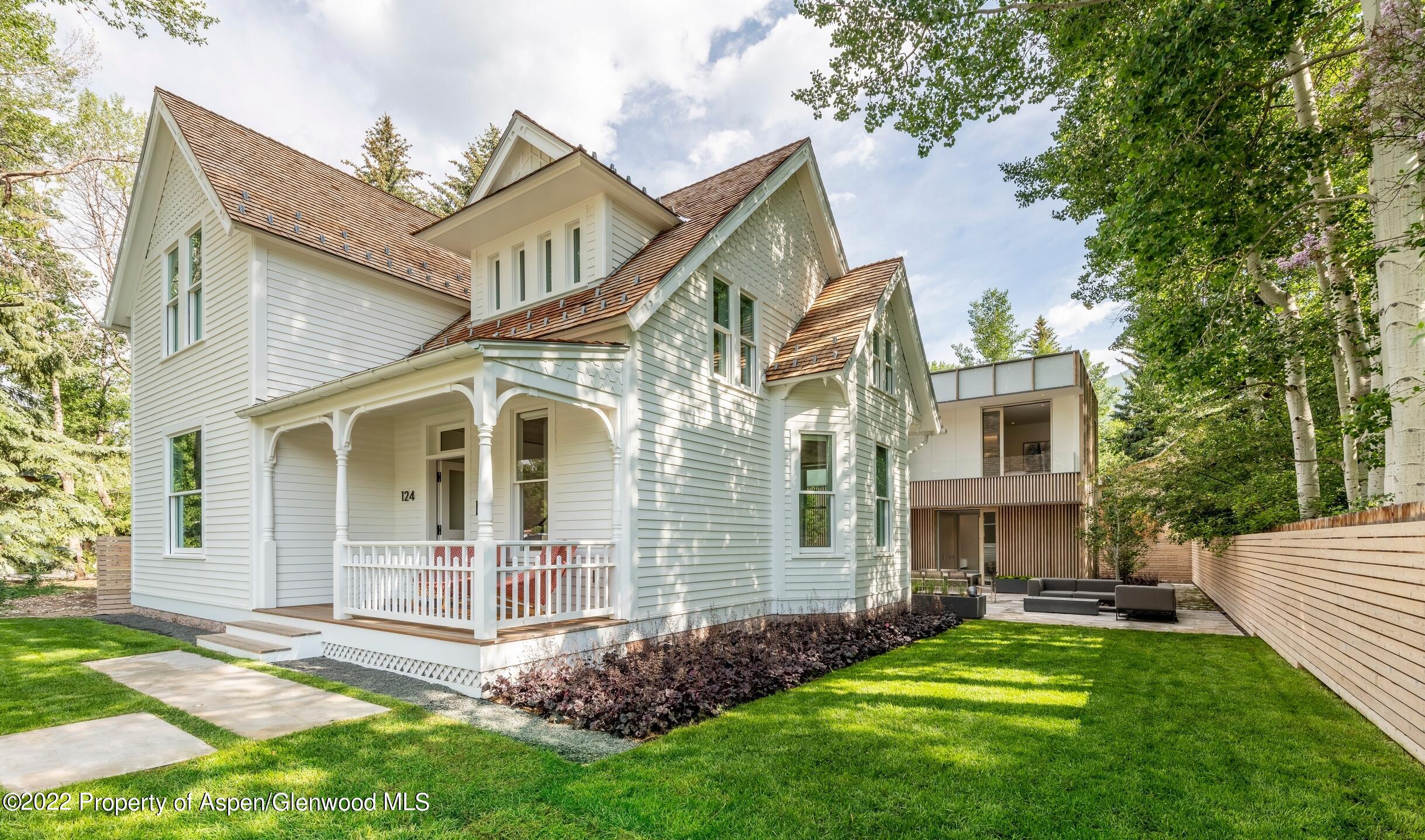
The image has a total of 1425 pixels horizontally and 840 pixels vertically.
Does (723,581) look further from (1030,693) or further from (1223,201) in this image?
(1223,201)

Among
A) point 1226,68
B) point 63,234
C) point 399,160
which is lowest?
point 1226,68

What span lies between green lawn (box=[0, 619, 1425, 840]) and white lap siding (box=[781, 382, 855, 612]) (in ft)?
11.9

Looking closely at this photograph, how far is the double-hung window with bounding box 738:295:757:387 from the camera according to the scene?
11.0m

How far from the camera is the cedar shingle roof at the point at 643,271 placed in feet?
29.0

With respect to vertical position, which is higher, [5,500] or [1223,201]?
[1223,201]

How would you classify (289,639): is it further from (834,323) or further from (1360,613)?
(1360,613)

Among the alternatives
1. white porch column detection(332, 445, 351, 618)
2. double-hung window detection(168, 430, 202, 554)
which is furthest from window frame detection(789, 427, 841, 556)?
double-hung window detection(168, 430, 202, 554)

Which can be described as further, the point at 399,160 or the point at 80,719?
the point at 399,160

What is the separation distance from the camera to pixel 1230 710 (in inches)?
255

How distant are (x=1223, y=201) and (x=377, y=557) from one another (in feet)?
35.4

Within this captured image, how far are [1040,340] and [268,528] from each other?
4399 centimetres

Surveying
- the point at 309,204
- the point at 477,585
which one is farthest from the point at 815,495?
the point at 309,204

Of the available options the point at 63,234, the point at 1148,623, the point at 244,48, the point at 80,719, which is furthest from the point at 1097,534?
the point at 63,234

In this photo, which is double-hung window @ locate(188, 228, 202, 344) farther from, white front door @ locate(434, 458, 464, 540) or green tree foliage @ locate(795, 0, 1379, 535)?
green tree foliage @ locate(795, 0, 1379, 535)
